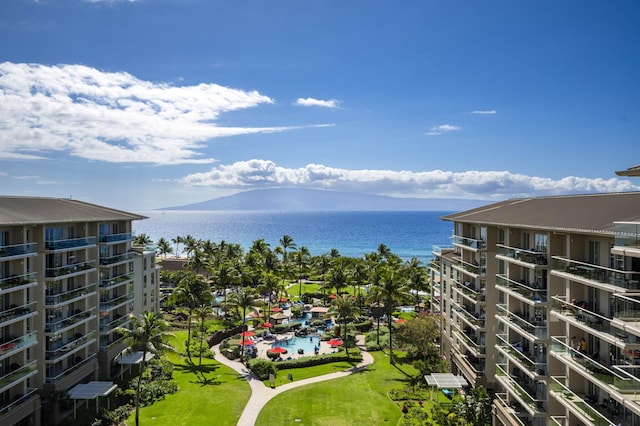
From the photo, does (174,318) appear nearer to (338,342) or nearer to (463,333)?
(338,342)

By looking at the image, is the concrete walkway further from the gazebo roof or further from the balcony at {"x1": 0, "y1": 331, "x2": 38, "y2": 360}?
the balcony at {"x1": 0, "y1": 331, "x2": 38, "y2": 360}

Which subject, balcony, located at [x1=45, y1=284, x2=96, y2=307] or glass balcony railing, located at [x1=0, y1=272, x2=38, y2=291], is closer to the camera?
glass balcony railing, located at [x1=0, y1=272, x2=38, y2=291]

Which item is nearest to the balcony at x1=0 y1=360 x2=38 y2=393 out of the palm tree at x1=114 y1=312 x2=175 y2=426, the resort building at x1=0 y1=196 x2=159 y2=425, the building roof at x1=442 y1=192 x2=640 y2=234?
the resort building at x1=0 y1=196 x2=159 y2=425

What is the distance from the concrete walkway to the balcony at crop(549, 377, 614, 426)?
2379cm

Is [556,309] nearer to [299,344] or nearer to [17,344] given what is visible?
[17,344]

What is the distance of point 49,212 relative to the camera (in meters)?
39.7

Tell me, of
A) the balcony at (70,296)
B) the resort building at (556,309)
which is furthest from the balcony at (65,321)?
the resort building at (556,309)

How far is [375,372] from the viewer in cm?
5094

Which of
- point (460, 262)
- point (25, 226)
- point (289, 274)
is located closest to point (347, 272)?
point (289, 274)

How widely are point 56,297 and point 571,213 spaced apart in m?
40.4

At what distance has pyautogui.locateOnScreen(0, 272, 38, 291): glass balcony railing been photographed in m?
32.3

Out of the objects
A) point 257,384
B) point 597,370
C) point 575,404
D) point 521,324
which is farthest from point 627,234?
point 257,384

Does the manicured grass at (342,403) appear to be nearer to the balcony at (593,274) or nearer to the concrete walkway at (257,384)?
the concrete walkway at (257,384)

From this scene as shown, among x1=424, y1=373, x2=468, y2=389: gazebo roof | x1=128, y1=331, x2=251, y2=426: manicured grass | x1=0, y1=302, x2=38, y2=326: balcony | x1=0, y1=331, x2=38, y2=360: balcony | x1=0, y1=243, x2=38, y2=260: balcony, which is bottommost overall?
x1=128, y1=331, x2=251, y2=426: manicured grass
